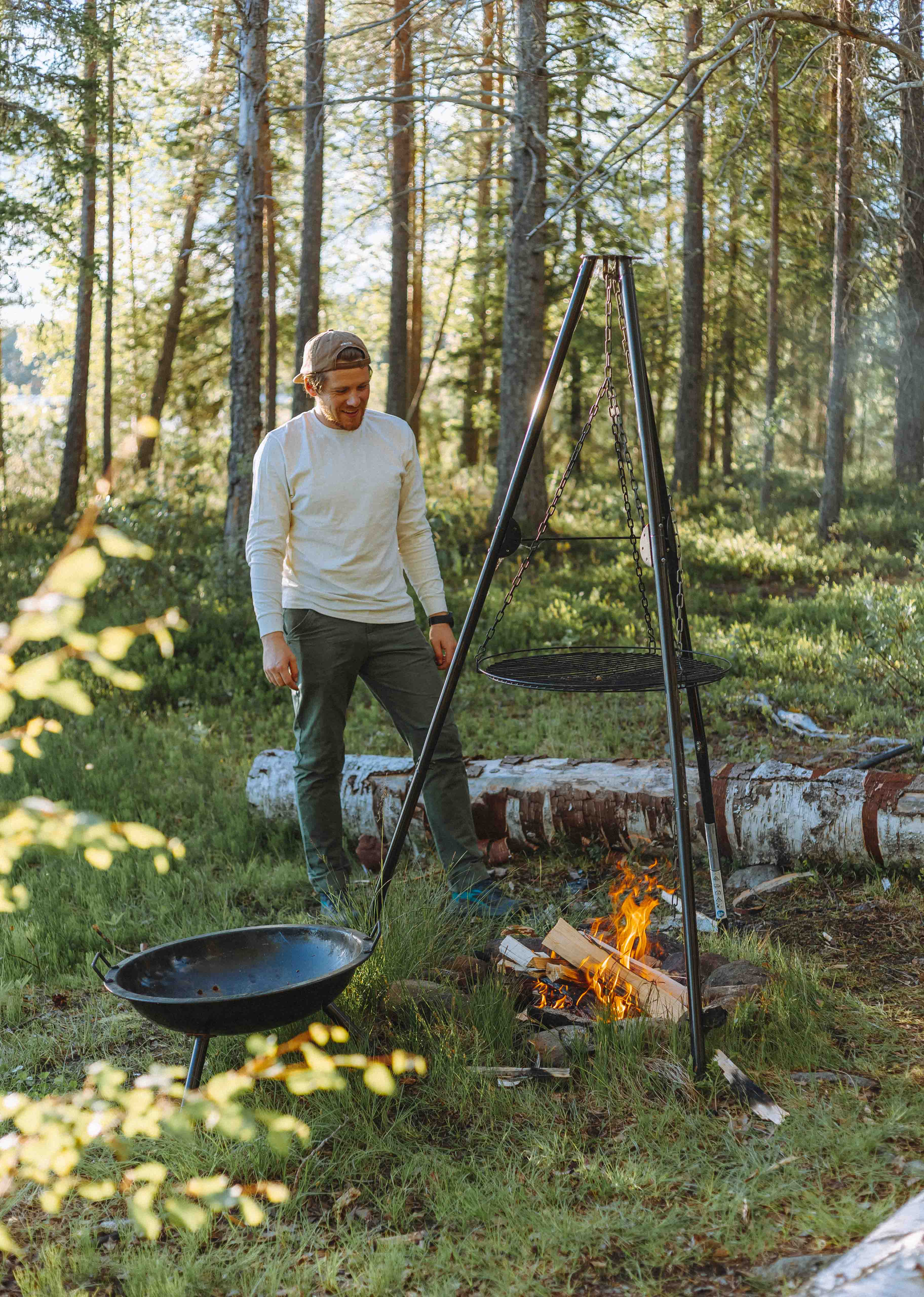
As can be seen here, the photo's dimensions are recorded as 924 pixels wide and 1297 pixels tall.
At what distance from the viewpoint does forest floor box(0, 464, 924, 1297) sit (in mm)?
2596

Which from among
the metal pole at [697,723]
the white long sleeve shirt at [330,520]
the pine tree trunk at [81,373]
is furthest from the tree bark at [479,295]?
the metal pole at [697,723]

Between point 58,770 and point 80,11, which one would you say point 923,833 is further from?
point 80,11

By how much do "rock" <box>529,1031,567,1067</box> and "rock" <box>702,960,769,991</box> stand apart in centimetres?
58

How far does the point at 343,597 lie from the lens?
4539 mm

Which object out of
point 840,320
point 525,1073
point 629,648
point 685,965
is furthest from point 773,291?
point 525,1073

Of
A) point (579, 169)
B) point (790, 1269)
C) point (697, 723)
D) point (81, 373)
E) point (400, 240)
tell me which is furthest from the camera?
point (81, 373)

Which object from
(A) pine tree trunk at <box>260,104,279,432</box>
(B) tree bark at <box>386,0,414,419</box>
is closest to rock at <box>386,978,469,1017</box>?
(B) tree bark at <box>386,0,414,419</box>

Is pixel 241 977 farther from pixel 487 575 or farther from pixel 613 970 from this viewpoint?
pixel 487 575

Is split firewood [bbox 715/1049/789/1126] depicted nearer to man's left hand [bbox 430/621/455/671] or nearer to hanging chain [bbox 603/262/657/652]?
hanging chain [bbox 603/262/657/652]

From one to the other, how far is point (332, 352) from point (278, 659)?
1.24 m

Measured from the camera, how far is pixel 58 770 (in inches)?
260

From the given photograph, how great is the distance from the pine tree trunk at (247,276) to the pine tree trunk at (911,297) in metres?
6.21

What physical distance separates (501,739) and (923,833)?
2.90 meters

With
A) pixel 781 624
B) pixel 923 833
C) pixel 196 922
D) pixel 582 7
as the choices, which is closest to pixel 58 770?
pixel 196 922
